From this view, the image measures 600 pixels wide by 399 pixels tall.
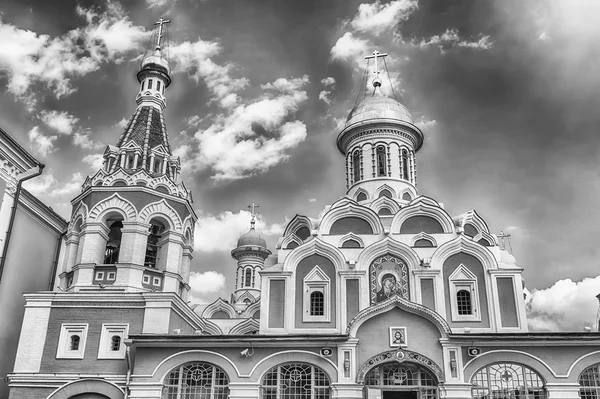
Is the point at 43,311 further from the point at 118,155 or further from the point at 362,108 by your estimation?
the point at 362,108

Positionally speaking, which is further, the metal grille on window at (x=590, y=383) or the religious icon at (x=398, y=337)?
the religious icon at (x=398, y=337)

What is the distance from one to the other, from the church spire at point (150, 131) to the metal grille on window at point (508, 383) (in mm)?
11086

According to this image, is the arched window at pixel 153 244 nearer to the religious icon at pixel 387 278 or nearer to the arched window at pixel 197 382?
the arched window at pixel 197 382

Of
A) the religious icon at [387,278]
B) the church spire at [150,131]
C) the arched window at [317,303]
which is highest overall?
the church spire at [150,131]

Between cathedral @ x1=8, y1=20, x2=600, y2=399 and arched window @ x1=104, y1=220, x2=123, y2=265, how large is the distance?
0.07 metres

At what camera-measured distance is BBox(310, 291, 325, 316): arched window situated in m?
19.0

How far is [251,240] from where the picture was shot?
37.7m

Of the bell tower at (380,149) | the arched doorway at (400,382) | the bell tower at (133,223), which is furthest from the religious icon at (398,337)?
the bell tower at (380,149)

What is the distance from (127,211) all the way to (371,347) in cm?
850

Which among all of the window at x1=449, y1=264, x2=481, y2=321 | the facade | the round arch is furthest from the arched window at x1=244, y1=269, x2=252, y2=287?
the round arch

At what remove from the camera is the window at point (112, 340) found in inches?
699

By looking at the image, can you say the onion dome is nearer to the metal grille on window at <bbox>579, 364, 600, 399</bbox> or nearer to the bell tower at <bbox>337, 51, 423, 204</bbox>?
the bell tower at <bbox>337, 51, 423, 204</bbox>

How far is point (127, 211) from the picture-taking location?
19781mm

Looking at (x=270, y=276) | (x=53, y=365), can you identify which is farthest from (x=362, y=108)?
(x=53, y=365)
